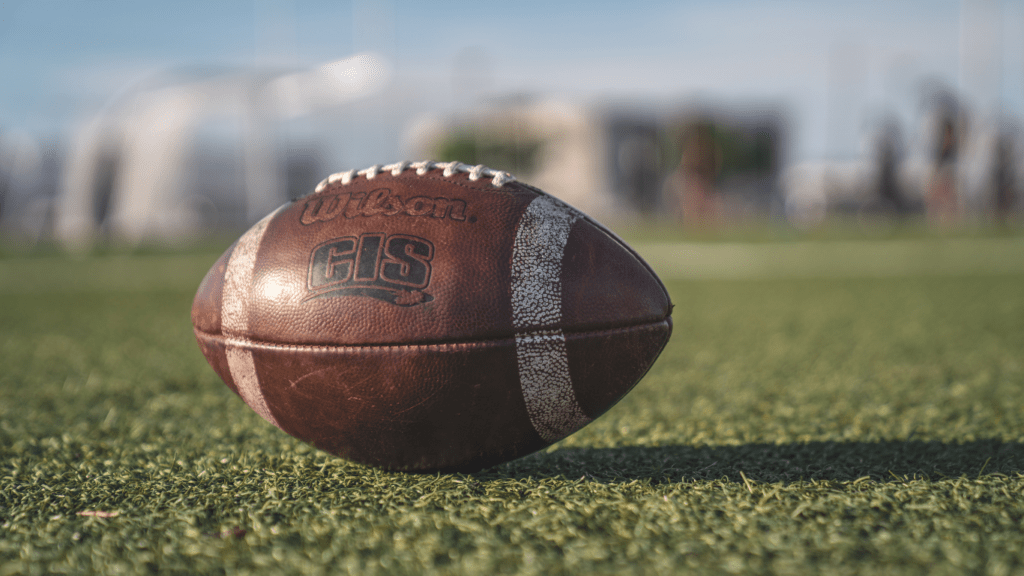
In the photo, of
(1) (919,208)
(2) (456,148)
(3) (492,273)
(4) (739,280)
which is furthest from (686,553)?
(2) (456,148)

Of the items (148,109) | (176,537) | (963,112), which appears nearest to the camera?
(176,537)

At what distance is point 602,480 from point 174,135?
94.1 feet

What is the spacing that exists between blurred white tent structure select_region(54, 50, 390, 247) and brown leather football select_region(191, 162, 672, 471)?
25.3 meters

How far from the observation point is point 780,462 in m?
1.96

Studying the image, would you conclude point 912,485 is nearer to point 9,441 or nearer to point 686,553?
point 686,553

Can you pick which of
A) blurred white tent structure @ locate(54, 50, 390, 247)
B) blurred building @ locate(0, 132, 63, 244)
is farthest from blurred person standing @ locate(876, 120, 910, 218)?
blurred building @ locate(0, 132, 63, 244)

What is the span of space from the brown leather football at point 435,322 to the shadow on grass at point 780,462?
7.6 inches

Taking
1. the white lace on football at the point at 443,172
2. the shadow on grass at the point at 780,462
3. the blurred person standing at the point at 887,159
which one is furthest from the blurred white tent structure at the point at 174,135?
the shadow on grass at the point at 780,462

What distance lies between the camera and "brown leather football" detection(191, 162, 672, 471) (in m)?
1.63

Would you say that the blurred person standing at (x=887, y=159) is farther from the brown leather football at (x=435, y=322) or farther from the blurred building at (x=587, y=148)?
the blurred building at (x=587, y=148)

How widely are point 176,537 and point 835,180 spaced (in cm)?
3695

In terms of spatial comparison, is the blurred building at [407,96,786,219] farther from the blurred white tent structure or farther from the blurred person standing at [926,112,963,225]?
the blurred person standing at [926,112,963,225]

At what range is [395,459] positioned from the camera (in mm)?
1756

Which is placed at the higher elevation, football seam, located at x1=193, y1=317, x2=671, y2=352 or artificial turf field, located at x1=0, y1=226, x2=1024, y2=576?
football seam, located at x1=193, y1=317, x2=671, y2=352
